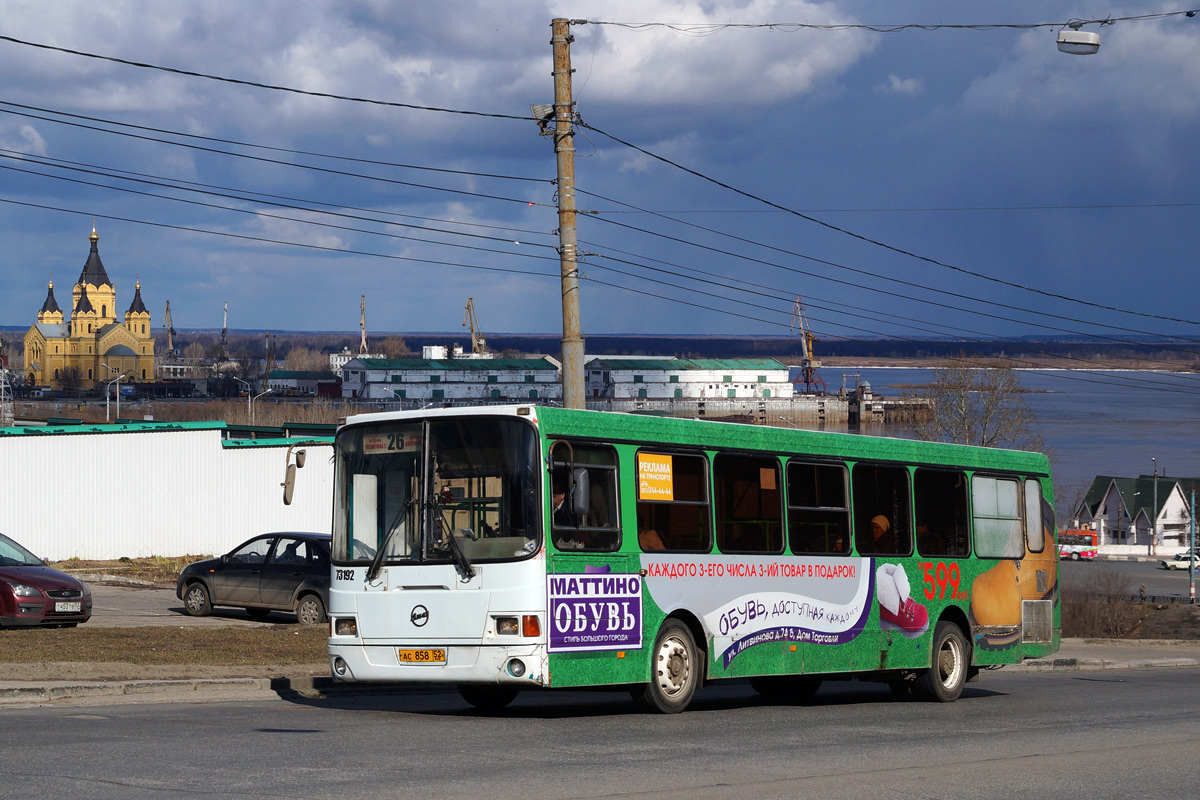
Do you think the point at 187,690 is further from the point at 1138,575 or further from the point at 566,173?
the point at 1138,575

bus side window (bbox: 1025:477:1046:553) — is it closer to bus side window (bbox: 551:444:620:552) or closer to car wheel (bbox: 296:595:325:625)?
bus side window (bbox: 551:444:620:552)

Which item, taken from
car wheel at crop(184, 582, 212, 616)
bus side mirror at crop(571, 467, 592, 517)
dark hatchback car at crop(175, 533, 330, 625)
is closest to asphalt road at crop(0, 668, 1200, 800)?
bus side mirror at crop(571, 467, 592, 517)

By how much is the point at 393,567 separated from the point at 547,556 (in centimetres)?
157

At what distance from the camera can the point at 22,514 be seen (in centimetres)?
3550

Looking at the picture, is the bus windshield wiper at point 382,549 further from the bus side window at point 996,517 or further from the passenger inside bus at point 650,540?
the bus side window at point 996,517

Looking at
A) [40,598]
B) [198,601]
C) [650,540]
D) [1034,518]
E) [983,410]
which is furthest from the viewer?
[983,410]

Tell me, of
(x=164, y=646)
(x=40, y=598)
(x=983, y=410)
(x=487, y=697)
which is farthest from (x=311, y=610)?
(x=983, y=410)

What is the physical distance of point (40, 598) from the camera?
1931 cm

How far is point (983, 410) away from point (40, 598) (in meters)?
83.5

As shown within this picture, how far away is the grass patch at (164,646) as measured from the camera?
637 inches

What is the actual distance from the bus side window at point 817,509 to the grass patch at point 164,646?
6.78 meters

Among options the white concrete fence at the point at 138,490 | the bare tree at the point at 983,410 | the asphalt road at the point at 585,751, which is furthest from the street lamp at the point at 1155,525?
the asphalt road at the point at 585,751

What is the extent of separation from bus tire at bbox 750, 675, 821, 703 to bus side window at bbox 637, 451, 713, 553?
352cm

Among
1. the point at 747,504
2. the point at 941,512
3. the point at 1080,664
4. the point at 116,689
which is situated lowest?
the point at 1080,664
